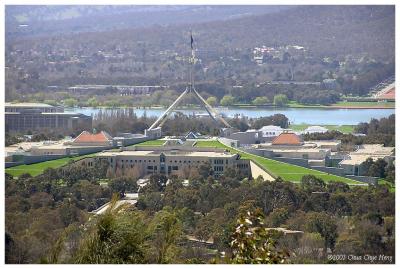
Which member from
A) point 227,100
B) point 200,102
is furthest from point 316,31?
point 200,102

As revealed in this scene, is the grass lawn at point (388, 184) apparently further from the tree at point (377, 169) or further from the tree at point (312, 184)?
the tree at point (312, 184)

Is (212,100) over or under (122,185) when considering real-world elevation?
over

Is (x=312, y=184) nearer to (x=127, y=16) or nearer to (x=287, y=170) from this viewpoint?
(x=287, y=170)

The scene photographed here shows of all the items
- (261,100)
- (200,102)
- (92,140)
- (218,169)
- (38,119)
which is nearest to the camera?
(218,169)

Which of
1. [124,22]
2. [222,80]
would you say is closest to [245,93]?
[222,80]

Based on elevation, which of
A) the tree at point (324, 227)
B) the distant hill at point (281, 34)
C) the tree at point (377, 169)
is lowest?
the tree at point (324, 227)

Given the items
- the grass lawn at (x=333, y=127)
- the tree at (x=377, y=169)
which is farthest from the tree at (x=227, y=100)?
the tree at (x=377, y=169)

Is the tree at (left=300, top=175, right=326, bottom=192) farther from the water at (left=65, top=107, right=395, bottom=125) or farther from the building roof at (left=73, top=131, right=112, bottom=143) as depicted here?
the water at (left=65, top=107, right=395, bottom=125)
